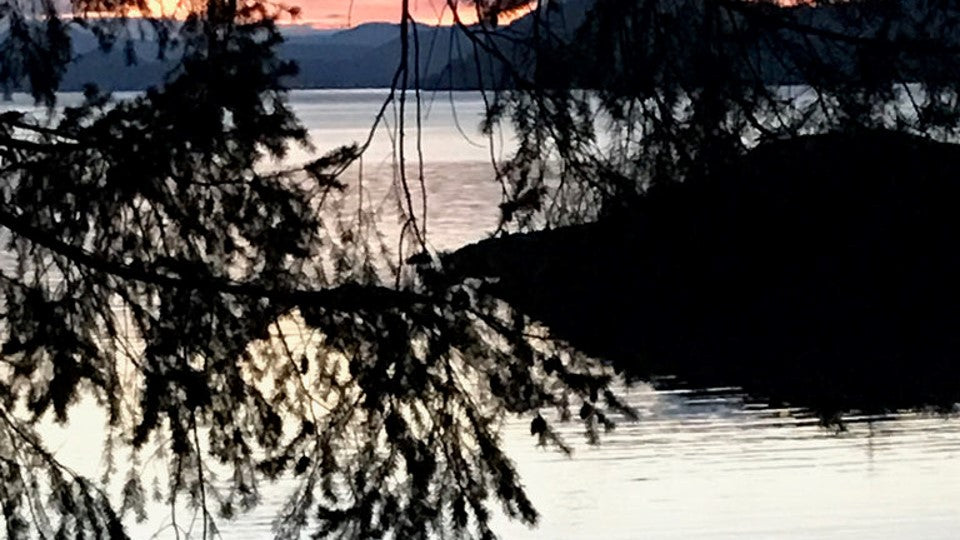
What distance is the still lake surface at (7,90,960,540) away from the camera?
11578 mm

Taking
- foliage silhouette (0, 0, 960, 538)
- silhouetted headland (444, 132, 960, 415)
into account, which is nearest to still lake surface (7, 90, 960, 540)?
silhouetted headland (444, 132, 960, 415)

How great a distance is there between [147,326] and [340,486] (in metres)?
0.77

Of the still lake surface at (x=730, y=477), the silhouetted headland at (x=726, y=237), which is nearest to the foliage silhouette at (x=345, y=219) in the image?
the silhouetted headland at (x=726, y=237)

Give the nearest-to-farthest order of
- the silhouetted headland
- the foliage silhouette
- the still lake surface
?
1. the foliage silhouette
2. the silhouetted headland
3. the still lake surface

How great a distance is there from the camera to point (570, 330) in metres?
5.18

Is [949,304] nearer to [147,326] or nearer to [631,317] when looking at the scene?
[631,317]

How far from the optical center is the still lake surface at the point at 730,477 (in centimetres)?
1158

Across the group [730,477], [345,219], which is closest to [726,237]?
[345,219]

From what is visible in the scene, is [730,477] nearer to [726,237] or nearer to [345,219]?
[726,237]

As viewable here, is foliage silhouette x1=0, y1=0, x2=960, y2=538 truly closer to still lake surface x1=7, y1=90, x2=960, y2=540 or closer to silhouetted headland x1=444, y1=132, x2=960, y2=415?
silhouetted headland x1=444, y1=132, x2=960, y2=415

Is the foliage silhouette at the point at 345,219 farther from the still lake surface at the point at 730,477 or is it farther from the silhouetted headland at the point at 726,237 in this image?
the still lake surface at the point at 730,477

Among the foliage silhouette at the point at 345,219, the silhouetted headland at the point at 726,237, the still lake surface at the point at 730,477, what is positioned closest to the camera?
the foliage silhouette at the point at 345,219

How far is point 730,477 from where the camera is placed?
13.1 metres

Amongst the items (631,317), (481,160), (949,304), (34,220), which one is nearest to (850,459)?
(949,304)
